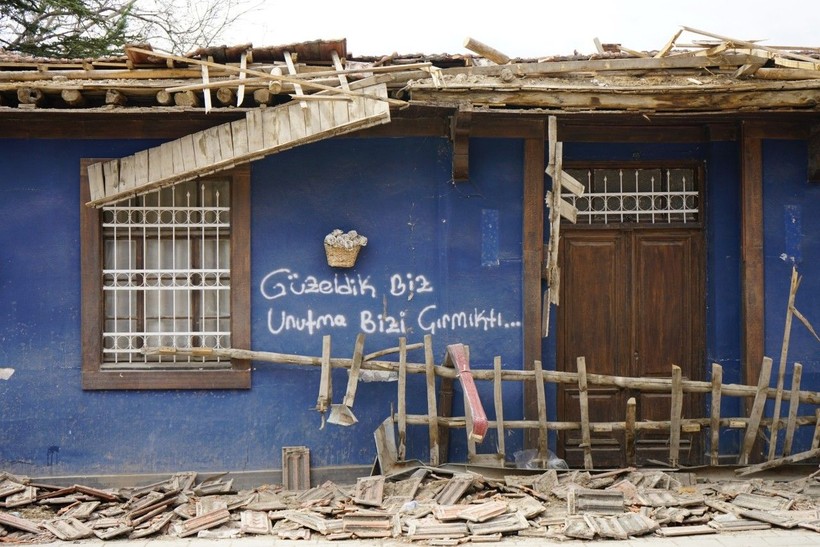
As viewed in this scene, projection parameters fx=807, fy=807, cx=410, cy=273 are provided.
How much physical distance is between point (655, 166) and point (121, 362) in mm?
5568

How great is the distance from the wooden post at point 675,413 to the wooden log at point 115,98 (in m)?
5.01

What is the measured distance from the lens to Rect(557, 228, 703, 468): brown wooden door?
811 centimetres

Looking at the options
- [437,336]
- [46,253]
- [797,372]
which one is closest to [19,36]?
[46,253]

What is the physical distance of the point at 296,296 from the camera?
25.2 ft

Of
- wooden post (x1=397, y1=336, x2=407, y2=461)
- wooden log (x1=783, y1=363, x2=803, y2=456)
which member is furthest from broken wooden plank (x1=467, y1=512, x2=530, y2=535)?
wooden log (x1=783, y1=363, x2=803, y2=456)

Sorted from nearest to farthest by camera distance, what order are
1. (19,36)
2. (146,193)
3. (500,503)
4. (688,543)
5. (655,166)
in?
(688,543) → (500,503) → (146,193) → (655,166) → (19,36)

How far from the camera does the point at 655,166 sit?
8.09 meters

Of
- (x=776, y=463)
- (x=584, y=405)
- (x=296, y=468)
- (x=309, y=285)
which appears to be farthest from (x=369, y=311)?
(x=776, y=463)

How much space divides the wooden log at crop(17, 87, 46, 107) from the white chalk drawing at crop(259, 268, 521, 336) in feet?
8.15

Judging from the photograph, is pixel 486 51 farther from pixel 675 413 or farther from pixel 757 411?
pixel 757 411

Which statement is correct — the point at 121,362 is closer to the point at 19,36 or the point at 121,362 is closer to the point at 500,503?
the point at 500,503

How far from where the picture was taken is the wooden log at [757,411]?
718 centimetres

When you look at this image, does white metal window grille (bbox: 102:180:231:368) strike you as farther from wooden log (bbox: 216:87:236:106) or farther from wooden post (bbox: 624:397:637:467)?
wooden post (bbox: 624:397:637:467)

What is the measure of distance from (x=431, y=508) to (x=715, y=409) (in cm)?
271
